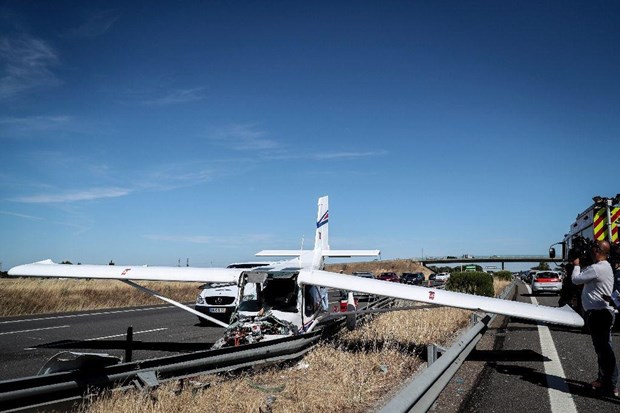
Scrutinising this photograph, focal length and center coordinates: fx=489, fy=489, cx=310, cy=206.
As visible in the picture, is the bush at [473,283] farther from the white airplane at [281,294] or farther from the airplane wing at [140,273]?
the airplane wing at [140,273]

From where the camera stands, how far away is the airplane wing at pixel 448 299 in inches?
312

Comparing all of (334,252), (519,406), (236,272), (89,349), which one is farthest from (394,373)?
(334,252)

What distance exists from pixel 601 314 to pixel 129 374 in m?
6.11

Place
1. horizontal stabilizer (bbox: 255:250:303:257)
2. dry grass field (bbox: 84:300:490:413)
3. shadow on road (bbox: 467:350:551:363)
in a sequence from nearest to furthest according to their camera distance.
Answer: dry grass field (bbox: 84:300:490:413) < shadow on road (bbox: 467:350:551:363) < horizontal stabilizer (bbox: 255:250:303:257)

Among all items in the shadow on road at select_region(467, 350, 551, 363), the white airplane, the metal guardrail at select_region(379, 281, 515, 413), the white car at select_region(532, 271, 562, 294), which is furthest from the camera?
the white car at select_region(532, 271, 562, 294)

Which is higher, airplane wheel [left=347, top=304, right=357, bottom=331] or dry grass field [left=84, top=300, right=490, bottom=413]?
airplane wheel [left=347, top=304, right=357, bottom=331]

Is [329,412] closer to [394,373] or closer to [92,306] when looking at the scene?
[394,373]

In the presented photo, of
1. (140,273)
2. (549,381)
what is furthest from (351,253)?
(549,381)

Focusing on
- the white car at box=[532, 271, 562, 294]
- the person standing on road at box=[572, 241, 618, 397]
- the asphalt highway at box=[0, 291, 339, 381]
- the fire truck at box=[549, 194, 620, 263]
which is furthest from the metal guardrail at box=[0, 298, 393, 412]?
the white car at box=[532, 271, 562, 294]

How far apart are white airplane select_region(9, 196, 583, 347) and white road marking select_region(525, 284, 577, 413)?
85 centimetres

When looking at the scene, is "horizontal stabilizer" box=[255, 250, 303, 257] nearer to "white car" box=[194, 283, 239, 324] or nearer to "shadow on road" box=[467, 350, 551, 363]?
"white car" box=[194, 283, 239, 324]

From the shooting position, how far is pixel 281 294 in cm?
1026

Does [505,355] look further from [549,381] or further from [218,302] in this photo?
[218,302]

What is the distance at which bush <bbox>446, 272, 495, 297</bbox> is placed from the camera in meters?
22.8
